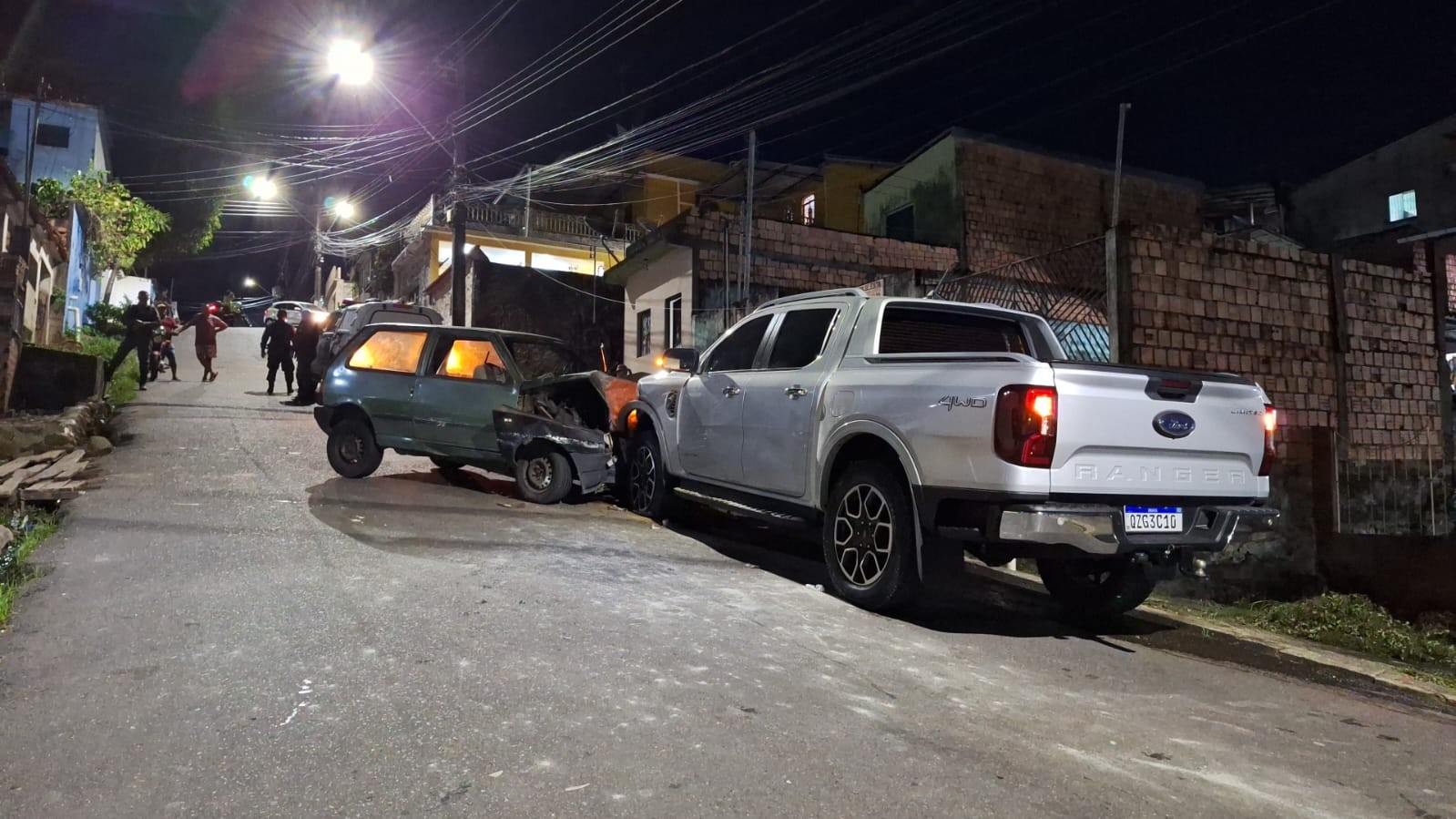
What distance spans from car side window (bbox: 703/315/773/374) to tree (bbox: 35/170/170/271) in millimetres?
23843

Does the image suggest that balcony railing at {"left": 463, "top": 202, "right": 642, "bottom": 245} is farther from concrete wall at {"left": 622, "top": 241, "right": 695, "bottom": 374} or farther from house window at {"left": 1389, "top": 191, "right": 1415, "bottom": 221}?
house window at {"left": 1389, "top": 191, "right": 1415, "bottom": 221}

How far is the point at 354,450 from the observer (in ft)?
29.1

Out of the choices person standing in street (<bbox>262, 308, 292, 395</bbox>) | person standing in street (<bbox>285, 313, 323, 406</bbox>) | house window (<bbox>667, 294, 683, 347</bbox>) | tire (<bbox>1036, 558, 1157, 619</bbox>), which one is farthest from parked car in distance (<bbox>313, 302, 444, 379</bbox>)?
tire (<bbox>1036, 558, 1157, 619</bbox>)

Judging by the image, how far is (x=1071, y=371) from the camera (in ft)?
13.5

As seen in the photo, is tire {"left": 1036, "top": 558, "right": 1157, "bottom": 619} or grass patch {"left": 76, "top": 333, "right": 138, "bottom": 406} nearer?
tire {"left": 1036, "top": 558, "right": 1157, "bottom": 619}

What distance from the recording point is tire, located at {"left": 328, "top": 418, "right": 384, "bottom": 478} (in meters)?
8.84

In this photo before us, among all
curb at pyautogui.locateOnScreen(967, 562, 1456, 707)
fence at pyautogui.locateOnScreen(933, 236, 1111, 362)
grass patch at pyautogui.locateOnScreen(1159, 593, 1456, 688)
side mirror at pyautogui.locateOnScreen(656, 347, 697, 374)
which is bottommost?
grass patch at pyautogui.locateOnScreen(1159, 593, 1456, 688)

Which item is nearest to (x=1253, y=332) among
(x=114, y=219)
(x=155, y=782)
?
(x=155, y=782)

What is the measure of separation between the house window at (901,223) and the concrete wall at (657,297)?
242 inches

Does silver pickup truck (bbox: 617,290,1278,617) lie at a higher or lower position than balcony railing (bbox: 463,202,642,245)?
lower

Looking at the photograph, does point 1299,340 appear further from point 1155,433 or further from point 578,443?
point 578,443

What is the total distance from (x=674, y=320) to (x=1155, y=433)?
16297mm

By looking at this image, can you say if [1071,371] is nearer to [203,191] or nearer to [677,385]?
[677,385]

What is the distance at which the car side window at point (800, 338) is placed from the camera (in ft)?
18.9
